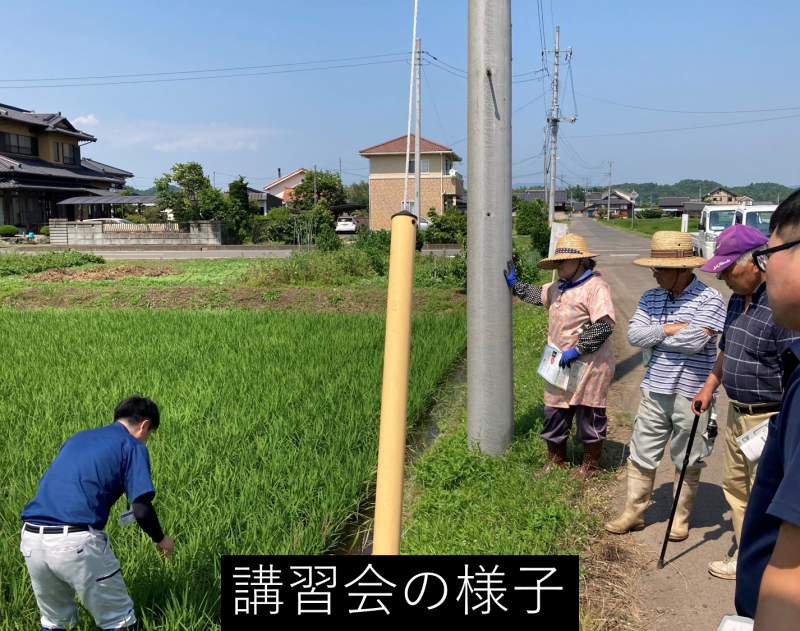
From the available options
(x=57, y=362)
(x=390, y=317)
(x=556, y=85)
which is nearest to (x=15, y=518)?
(x=390, y=317)

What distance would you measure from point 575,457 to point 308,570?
Answer: 3.52 meters

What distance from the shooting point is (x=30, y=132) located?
37031 mm

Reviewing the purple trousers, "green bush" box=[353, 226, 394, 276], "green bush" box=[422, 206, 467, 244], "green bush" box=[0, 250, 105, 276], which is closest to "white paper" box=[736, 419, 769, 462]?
the purple trousers

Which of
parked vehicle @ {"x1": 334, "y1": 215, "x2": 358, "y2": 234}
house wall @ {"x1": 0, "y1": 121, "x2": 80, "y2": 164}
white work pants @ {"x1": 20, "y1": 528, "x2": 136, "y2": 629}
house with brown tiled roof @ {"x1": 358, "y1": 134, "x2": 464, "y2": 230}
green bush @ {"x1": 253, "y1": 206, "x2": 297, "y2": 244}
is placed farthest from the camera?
house with brown tiled roof @ {"x1": 358, "y1": 134, "x2": 464, "y2": 230}

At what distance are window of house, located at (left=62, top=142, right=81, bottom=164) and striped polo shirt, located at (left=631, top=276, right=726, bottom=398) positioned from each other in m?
42.7

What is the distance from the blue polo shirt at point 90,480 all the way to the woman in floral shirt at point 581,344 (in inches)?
109

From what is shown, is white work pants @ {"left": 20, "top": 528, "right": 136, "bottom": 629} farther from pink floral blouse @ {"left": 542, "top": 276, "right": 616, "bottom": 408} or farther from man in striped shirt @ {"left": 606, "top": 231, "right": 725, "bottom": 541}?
pink floral blouse @ {"left": 542, "top": 276, "right": 616, "bottom": 408}

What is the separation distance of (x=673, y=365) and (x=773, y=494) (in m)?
2.70

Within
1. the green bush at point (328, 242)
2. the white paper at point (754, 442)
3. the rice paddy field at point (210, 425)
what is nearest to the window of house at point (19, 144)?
the green bush at point (328, 242)

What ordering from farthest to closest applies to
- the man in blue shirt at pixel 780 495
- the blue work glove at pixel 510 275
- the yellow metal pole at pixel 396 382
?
the blue work glove at pixel 510 275 → the yellow metal pole at pixel 396 382 → the man in blue shirt at pixel 780 495

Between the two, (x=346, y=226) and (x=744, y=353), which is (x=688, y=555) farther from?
(x=346, y=226)

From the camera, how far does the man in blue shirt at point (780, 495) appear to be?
107cm

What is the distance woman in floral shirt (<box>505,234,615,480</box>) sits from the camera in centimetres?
432

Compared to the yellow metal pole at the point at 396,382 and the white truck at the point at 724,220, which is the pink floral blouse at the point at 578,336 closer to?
the yellow metal pole at the point at 396,382
